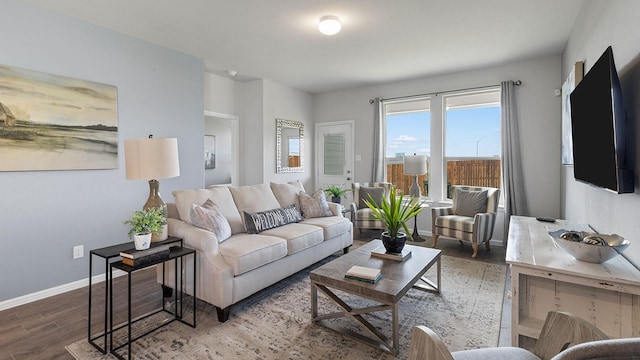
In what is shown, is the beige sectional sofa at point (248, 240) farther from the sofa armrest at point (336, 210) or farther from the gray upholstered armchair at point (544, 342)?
the gray upholstered armchair at point (544, 342)

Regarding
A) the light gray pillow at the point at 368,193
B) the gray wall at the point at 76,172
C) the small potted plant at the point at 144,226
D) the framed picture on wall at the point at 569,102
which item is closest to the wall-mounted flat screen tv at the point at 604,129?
the framed picture on wall at the point at 569,102

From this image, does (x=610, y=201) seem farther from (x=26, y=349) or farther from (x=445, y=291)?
(x=26, y=349)

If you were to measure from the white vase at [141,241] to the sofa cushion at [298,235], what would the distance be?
1.15 metres

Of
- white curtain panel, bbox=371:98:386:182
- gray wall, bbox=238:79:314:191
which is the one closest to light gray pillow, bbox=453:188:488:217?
white curtain panel, bbox=371:98:386:182

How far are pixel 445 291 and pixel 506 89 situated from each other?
3128 mm

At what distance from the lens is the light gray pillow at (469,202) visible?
4.26 m

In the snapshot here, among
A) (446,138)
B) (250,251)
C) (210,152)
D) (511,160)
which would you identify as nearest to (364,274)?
(250,251)

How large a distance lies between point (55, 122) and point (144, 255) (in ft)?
6.04

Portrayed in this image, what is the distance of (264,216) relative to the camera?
3.20m

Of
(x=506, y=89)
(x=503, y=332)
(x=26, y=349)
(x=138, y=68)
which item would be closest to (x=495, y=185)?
(x=506, y=89)

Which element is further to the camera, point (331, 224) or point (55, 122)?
point (331, 224)

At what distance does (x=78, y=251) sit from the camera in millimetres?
3039

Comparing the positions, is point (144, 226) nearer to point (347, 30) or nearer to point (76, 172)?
point (76, 172)

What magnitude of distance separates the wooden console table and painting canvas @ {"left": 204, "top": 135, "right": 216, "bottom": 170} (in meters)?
6.07
